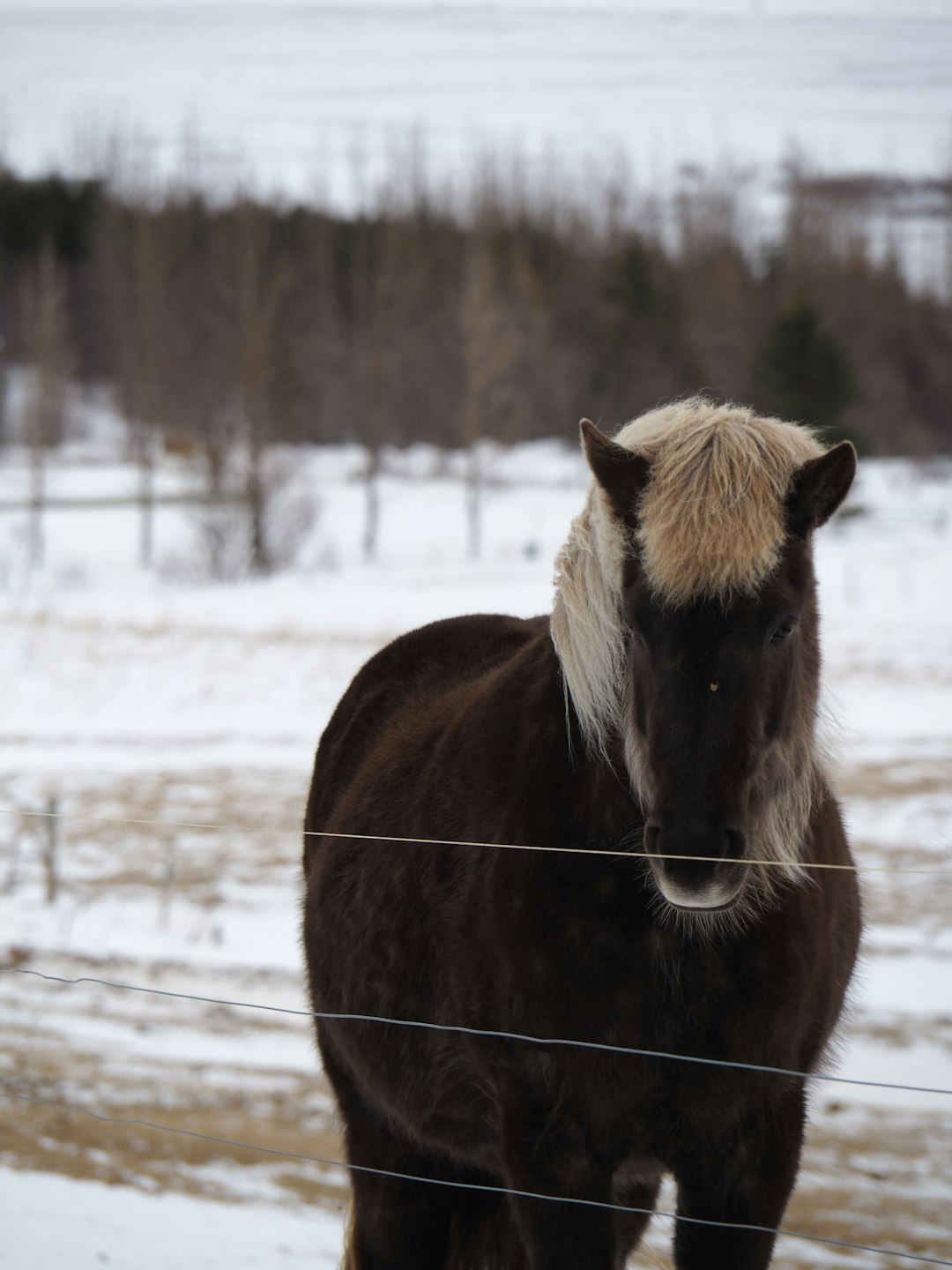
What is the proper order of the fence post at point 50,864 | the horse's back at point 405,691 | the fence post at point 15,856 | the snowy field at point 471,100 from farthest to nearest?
the snowy field at point 471,100, the fence post at point 15,856, the fence post at point 50,864, the horse's back at point 405,691

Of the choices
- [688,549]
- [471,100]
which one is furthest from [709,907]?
[471,100]

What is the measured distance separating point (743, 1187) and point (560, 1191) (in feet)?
1.10

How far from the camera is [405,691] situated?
330 centimetres

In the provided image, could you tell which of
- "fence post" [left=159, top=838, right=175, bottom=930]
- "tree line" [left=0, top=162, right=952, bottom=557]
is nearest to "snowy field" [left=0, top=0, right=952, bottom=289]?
"tree line" [left=0, top=162, right=952, bottom=557]

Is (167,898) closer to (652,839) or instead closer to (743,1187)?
(743,1187)

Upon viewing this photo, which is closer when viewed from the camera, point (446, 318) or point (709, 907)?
point (709, 907)

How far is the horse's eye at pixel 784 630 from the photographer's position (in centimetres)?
191

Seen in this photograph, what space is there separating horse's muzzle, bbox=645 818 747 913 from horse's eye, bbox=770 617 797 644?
347mm

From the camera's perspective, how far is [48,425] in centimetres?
3105

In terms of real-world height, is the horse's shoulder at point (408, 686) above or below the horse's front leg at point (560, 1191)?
above

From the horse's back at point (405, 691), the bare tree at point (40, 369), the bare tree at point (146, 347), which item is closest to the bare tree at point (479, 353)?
the bare tree at point (146, 347)

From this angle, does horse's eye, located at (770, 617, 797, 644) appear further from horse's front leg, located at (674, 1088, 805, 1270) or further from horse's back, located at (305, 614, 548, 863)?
horse's back, located at (305, 614, 548, 863)

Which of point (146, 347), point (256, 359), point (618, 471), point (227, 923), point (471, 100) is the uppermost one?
point (471, 100)

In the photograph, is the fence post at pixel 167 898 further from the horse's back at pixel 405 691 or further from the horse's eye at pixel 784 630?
the horse's eye at pixel 784 630
